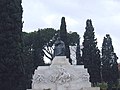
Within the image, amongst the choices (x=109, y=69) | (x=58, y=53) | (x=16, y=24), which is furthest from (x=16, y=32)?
(x=109, y=69)

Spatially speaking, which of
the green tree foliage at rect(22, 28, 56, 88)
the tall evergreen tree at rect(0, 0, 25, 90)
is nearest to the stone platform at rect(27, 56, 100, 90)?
the tall evergreen tree at rect(0, 0, 25, 90)

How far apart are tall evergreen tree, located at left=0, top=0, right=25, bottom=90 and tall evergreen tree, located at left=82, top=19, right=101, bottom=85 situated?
10188mm

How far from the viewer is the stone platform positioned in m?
21.1

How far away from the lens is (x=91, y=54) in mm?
37188

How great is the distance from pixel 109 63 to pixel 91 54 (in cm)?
344

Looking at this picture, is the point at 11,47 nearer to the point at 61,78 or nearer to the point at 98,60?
the point at 61,78

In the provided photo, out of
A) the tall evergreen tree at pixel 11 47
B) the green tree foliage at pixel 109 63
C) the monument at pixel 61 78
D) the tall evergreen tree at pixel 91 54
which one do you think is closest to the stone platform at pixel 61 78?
the monument at pixel 61 78

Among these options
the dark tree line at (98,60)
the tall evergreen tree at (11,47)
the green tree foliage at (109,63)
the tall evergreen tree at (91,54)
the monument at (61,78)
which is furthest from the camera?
the green tree foliage at (109,63)

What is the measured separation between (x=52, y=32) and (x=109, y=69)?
Answer: 1124 cm

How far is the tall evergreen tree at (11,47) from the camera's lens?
2562 centimetres

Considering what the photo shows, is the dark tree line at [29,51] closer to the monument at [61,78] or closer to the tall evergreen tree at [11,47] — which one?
the tall evergreen tree at [11,47]

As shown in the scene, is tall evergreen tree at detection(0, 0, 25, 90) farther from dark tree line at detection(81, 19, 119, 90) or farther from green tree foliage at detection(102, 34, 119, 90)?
green tree foliage at detection(102, 34, 119, 90)

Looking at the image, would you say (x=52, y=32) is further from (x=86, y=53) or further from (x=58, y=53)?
(x=58, y=53)

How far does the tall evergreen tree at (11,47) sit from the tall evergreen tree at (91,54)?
1019 cm
